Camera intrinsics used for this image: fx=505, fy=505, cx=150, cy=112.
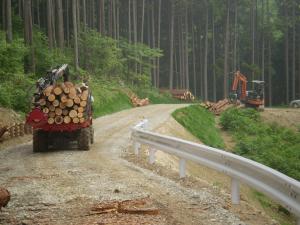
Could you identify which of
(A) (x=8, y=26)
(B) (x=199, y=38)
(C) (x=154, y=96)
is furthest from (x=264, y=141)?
(B) (x=199, y=38)

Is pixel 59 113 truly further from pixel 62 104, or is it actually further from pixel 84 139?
pixel 84 139

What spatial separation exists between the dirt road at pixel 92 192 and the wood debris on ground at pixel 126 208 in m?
0.11

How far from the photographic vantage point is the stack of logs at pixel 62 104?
50.6 feet

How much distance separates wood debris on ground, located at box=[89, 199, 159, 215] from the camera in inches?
288

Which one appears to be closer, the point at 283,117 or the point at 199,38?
the point at 283,117

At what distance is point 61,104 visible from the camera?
1551 centimetres

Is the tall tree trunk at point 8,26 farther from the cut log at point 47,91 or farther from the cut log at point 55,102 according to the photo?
the cut log at point 55,102

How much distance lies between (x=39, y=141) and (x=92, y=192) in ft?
23.5

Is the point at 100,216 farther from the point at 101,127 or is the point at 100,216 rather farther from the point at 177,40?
the point at 177,40

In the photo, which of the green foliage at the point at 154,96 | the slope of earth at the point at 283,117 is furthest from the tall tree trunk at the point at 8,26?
the green foliage at the point at 154,96

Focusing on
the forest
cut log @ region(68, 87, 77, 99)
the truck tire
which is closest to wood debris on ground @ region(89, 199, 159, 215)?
cut log @ region(68, 87, 77, 99)

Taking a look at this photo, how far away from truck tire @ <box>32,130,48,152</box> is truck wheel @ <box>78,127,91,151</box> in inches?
44.6

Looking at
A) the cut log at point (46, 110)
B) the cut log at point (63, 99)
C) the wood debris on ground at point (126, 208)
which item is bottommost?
the wood debris on ground at point (126, 208)

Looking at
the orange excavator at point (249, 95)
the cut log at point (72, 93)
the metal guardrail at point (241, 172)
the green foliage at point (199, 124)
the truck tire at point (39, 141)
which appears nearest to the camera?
the metal guardrail at point (241, 172)
